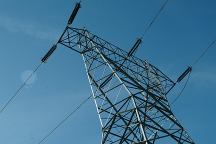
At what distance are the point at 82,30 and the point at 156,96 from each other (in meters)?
5.79

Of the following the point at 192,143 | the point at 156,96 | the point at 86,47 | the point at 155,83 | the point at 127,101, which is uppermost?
the point at 86,47

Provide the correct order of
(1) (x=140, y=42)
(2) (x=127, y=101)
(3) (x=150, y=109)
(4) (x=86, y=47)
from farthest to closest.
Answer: (1) (x=140, y=42) < (4) (x=86, y=47) < (3) (x=150, y=109) < (2) (x=127, y=101)

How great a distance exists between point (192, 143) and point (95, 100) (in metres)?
4.30

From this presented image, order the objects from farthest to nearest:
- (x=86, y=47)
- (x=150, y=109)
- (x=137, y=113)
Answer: (x=86, y=47) < (x=150, y=109) < (x=137, y=113)

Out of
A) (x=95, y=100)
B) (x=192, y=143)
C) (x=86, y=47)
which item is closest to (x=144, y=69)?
(x=86, y=47)

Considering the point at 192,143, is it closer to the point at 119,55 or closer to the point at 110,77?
the point at 110,77

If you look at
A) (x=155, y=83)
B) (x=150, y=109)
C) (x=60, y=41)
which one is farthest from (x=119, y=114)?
(x=60, y=41)

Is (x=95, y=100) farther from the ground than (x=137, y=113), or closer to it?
farther from the ground

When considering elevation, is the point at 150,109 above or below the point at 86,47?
below

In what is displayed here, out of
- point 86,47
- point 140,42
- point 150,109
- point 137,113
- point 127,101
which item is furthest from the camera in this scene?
point 140,42

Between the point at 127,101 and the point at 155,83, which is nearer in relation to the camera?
the point at 127,101

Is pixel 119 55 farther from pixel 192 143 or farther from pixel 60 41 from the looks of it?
pixel 192 143

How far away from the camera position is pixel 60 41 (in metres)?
19.6

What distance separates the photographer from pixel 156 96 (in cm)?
1659
